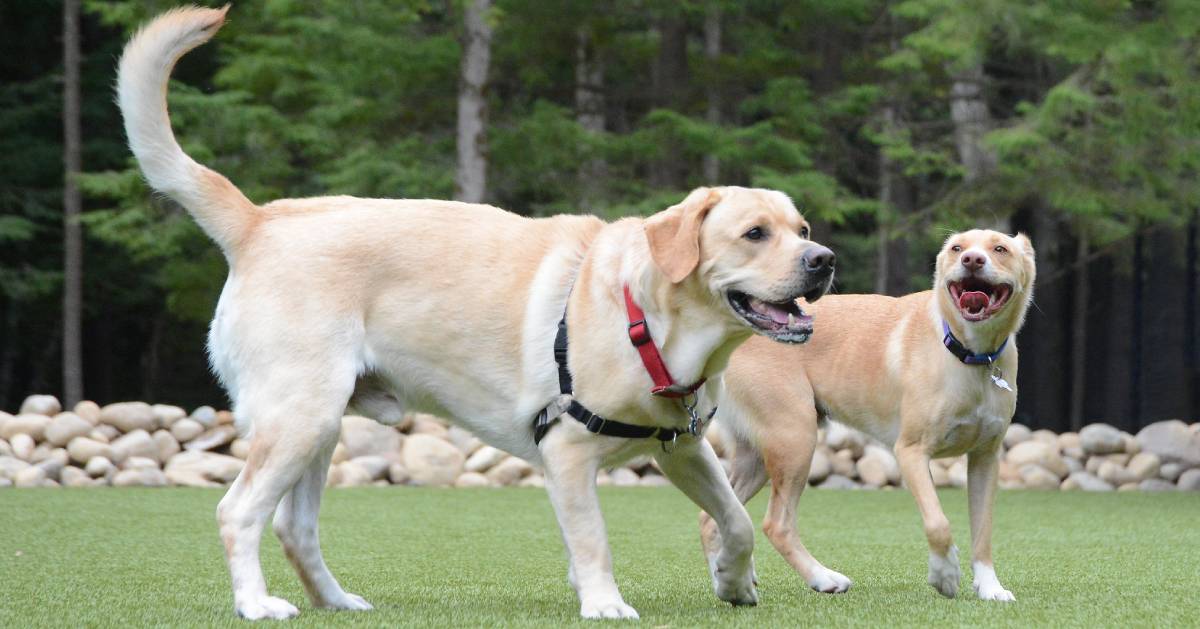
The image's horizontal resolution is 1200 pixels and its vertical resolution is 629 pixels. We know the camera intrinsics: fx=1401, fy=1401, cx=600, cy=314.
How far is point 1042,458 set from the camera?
12281 millimetres

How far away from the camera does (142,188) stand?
16672mm

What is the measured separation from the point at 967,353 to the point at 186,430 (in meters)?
8.13

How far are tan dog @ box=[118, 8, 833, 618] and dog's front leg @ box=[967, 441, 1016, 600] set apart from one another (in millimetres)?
989

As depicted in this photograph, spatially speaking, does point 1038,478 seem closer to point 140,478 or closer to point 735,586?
point 140,478

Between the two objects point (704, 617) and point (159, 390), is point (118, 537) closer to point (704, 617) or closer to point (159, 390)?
point (704, 617)

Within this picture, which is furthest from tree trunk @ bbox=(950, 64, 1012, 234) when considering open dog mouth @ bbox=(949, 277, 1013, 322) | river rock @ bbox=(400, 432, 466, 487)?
open dog mouth @ bbox=(949, 277, 1013, 322)

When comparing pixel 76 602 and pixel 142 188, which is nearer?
pixel 76 602

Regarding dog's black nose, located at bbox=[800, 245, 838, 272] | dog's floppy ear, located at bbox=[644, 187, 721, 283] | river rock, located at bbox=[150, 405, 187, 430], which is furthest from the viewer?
river rock, located at bbox=[150, 405, 187, 430]

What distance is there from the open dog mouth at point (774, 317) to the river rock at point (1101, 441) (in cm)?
895

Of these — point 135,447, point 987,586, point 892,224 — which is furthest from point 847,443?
point 987,586

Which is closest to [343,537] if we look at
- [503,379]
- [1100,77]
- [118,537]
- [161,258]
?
[118,537]

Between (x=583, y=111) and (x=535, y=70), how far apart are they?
3.04ft

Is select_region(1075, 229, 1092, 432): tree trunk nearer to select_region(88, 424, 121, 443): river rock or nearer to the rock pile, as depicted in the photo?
the rock pile

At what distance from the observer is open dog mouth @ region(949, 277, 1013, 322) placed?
572 cm
